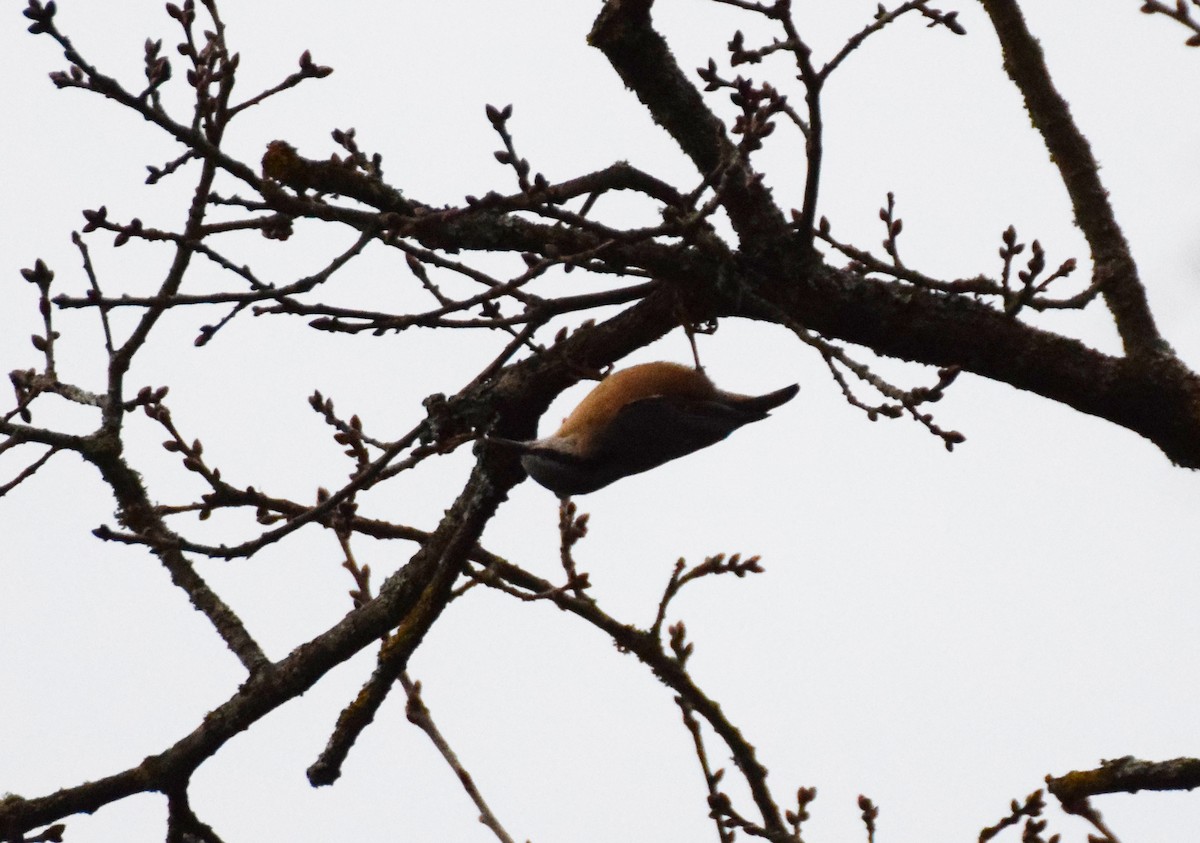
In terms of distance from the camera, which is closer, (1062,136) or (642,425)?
(642,425)

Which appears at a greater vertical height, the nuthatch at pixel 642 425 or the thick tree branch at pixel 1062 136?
the thick tree branch at pixel 1062 136

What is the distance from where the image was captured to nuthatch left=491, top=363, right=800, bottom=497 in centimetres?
313

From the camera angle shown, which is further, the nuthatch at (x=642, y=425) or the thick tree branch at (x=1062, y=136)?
the thick tree branch at (x=1062, y=136)

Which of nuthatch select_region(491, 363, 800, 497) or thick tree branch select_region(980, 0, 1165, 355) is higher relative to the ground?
thick tree branch select_region(980, 0, 1165, 355)

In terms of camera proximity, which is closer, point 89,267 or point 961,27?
point 961,27

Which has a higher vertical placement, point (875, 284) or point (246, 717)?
point (875, 284)

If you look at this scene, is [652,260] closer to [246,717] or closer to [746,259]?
[746,259]

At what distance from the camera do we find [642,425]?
3141mm

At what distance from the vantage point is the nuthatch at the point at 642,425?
10.3ft

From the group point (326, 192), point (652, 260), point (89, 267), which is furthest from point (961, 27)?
point (89, 267)

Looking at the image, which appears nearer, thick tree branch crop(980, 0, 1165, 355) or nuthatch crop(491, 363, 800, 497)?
nuthatch crop(491, 363, 800, 497)

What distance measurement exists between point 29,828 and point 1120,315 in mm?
3418

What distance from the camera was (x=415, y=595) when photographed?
10.5ft

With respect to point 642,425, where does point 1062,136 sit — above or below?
above
